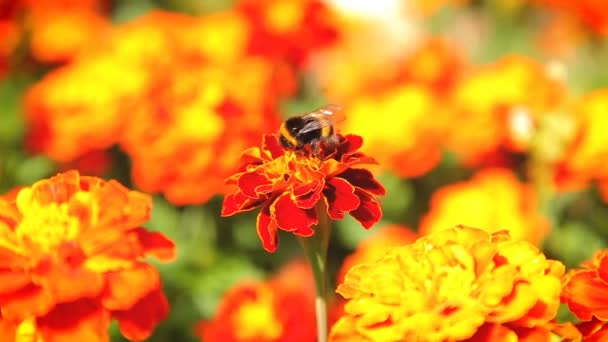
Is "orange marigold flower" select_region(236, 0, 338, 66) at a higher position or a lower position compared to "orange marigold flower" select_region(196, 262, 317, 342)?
higher

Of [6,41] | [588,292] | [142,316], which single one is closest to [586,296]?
[588,292]

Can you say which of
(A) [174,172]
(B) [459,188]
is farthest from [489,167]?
(A) [174,172]

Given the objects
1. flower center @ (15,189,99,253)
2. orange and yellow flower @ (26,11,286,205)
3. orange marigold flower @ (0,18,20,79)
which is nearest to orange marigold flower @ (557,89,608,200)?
orange and yellow flower @ (26,11,286,205)

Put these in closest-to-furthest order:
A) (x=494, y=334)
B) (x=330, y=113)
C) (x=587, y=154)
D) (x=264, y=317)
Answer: (x=494, y=334) → (x=330, y=113) → (x=264, y=317) → (x=587, y=154)

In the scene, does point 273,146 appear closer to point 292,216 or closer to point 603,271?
point 292,216

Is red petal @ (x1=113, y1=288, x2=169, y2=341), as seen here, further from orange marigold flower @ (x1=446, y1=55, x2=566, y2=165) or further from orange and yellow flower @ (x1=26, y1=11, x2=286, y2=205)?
orange marigold flower @ (x1=446, y1=55, x2=566, y2=165)

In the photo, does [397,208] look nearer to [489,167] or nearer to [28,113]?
[489,167]

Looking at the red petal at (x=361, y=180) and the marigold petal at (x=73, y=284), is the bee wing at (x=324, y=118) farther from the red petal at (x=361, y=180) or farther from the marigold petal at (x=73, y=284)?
the marigold petal at (x=73, y=284)
